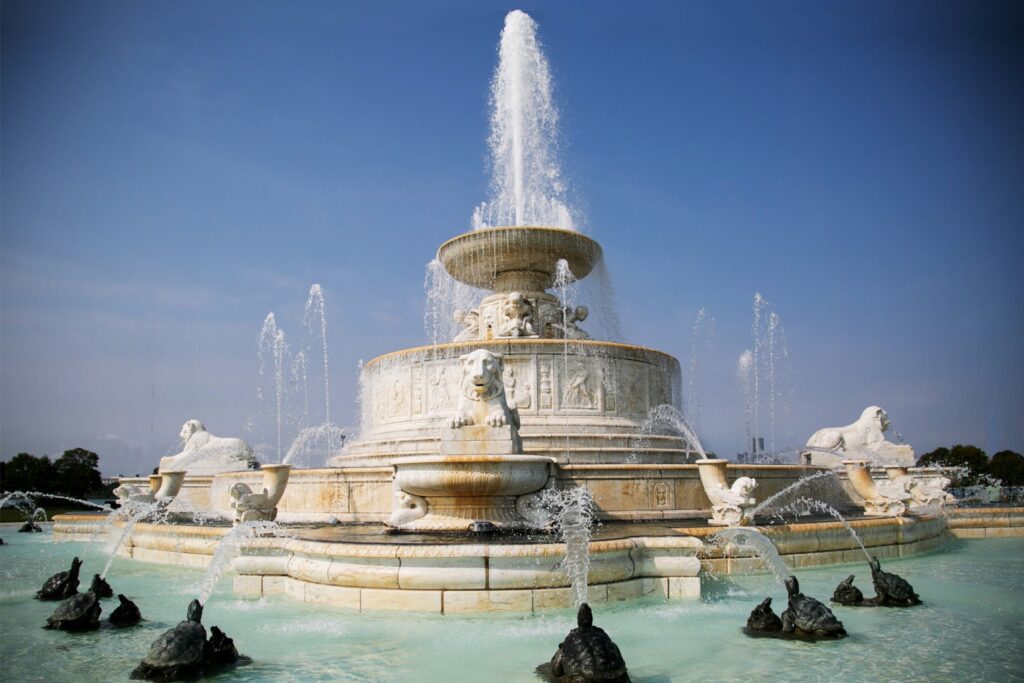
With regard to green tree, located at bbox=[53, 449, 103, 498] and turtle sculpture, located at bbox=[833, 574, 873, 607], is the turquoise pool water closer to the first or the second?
turtle sculpture, located at bbox=[833, 574, 873, 607]

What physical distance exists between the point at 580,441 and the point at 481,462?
5962 mm

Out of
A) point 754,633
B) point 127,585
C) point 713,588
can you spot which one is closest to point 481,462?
point 713,588

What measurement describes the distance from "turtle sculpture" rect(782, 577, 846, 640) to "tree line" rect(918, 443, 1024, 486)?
123 ft

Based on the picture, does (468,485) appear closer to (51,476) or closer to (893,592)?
(893,592)

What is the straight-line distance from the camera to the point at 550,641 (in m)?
6.56

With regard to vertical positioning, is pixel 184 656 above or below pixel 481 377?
below

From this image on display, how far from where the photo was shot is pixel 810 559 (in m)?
10.3

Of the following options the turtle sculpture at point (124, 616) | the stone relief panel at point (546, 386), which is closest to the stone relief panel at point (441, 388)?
the stone relief panel at point (546, 386)

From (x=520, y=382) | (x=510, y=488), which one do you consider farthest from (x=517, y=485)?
(x=520, y=382)

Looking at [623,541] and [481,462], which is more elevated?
[481,462]

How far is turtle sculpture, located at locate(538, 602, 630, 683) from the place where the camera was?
522 centimetres

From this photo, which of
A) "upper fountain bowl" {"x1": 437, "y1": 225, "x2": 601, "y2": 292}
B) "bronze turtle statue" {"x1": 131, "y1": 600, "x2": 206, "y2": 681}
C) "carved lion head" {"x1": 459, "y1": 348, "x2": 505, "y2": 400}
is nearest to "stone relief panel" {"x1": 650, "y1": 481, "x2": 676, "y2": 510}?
"carved lion head" {"x1": 459, "y1": 348, "x2": 505, "y2": 400}

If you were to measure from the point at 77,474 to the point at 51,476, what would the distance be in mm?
1511

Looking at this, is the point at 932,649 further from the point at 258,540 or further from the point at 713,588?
the point at 258,540
